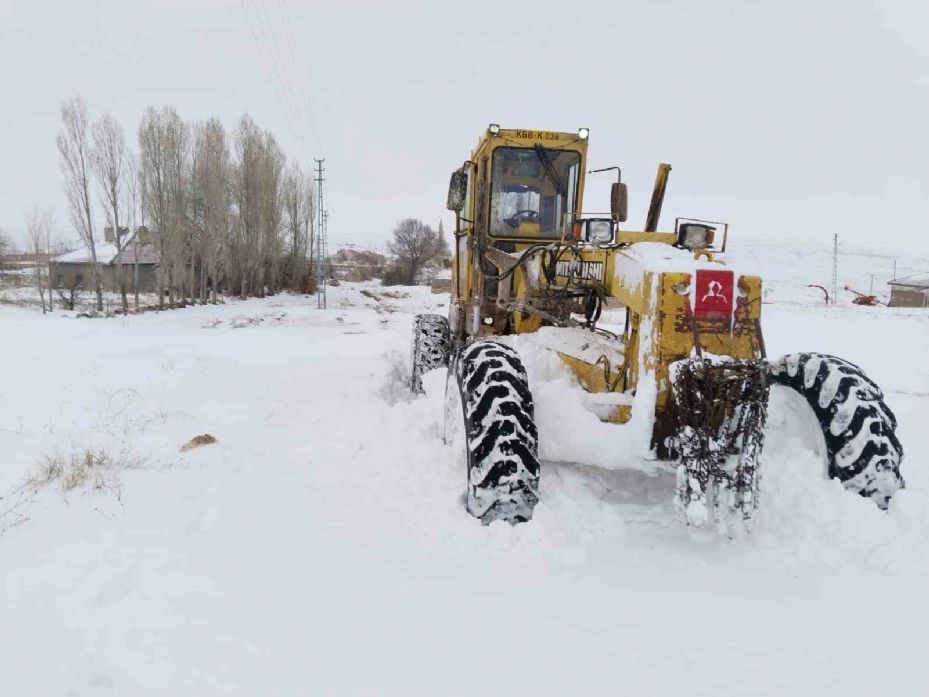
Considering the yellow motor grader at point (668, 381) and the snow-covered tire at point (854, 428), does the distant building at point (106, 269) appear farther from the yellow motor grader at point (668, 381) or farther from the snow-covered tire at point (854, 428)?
the snow-covered tire at point (854, 428)

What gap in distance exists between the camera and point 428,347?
23.6 ft

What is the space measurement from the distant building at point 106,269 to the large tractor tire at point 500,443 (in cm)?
4594

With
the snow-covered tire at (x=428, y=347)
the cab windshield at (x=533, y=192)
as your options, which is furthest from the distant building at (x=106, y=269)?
the cab windshield at (x=533, y=192)

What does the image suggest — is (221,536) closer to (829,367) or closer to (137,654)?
(137,654)

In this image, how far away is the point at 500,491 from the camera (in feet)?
11.1

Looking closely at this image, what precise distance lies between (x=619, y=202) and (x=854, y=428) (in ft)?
8.31

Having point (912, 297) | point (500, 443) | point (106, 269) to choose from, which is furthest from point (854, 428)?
point (106, 269)

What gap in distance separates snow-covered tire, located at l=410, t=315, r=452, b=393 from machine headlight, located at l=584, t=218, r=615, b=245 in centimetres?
294

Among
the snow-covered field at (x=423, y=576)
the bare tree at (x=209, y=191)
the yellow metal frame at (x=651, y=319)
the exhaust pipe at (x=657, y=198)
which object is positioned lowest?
the snow-covered field at (x=423, y=576)

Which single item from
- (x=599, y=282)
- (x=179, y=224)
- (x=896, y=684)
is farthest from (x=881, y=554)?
(x=179, y=224)

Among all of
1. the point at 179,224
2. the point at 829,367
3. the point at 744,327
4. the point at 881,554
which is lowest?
the point at 881,554

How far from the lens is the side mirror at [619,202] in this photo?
5133mm

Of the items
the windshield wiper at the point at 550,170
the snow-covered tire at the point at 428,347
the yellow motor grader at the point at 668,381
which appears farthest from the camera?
the snow-covered tire at the point at 428,347

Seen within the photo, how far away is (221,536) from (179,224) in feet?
100
